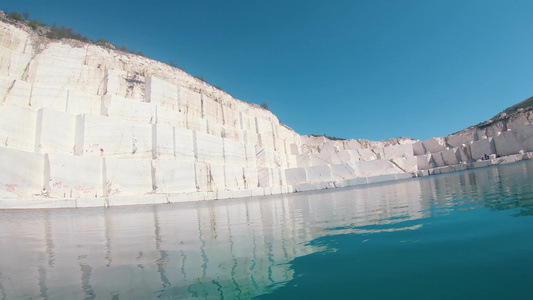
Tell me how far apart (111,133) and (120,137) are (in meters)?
0.53

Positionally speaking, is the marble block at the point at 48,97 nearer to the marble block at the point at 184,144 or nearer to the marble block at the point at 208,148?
the marble block at the point at 184,144

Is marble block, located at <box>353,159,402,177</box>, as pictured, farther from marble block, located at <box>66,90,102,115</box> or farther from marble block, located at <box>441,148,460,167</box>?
marble block, located at <box>66,90,102,115</box>

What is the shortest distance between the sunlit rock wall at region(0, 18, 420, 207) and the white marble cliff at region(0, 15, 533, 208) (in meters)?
0.06

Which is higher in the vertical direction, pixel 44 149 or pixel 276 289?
pixel 44 149

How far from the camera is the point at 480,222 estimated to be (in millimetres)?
3344

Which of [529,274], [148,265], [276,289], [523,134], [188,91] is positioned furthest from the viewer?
[523,134]

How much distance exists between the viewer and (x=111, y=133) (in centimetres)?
1708

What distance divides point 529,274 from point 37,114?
750 inches

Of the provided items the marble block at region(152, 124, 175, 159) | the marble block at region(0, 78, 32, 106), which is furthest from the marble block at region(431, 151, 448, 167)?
the marble block at region(0, 78, 32, 106)

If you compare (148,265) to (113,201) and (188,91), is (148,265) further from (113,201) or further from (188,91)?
A: (188,91)

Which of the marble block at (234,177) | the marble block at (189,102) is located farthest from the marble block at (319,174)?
the marble block at (189,102)

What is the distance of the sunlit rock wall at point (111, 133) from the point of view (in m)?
Answer: 13.9

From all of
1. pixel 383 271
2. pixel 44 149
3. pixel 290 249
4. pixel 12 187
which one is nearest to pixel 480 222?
pixel 383 271

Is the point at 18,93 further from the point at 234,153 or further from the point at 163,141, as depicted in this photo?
the point at 234,153
